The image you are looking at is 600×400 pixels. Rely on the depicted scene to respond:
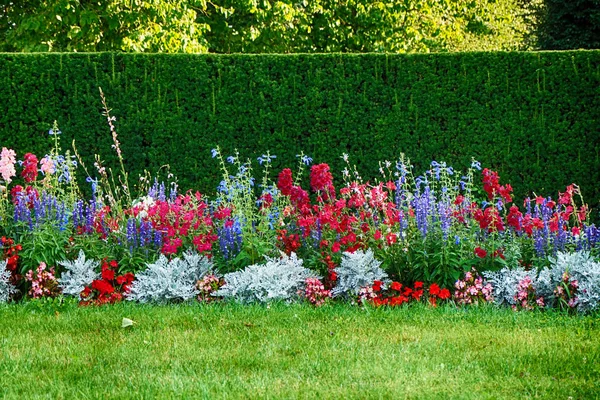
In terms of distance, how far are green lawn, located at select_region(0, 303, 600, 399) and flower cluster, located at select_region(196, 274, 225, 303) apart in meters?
0.28

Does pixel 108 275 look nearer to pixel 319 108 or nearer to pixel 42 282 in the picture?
Answer: pixel 42 282

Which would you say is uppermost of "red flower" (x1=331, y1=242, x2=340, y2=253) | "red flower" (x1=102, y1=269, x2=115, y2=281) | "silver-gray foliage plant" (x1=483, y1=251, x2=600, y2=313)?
"red flower" (x1=331, y1=242, x2=340, y2=253)

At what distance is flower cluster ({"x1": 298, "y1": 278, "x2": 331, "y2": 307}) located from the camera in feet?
17.3

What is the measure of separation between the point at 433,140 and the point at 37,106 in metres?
4.58

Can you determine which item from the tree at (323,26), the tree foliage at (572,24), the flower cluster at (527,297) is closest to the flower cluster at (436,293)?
the flower cluster at (527,297)

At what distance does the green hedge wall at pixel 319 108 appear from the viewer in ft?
29.5

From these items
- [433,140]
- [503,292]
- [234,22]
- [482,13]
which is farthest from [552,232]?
[482,13]

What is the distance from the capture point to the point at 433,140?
9.03 meters

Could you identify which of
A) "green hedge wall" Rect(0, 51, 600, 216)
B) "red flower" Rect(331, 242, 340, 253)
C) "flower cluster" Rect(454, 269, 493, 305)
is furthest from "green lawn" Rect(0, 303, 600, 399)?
"green hedge wall" Rect(0, 51, 600, 216)

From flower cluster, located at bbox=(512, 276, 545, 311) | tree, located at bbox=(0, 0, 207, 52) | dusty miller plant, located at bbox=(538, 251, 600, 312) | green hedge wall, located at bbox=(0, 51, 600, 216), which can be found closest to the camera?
dusty miller plant, located at bbox=(538, 251, 600, 312)

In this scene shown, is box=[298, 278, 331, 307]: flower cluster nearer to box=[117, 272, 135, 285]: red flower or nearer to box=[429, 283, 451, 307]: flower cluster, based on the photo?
box=[429, 283, 451, 307]: flower cluster

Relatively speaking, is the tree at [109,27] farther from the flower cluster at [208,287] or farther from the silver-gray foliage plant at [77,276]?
the flower cluster at [208,287]

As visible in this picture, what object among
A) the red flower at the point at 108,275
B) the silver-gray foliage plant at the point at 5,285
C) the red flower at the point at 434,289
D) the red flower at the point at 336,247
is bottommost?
the silver-gray foliage plant at the point at 5,285

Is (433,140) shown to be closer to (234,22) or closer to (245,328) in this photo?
(245,328)
